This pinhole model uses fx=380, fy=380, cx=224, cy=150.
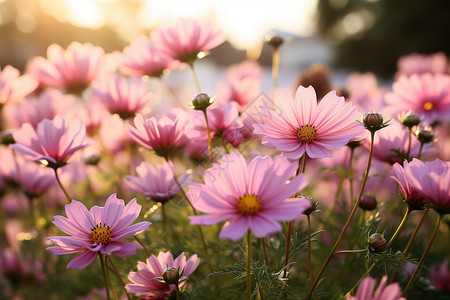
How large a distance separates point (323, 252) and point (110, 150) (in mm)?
807

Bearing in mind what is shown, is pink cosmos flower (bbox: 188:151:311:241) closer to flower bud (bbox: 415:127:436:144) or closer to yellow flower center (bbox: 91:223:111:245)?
yellow flower center (bbox: 91:223:111:245)

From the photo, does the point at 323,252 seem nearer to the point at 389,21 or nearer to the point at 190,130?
the point at 190,130

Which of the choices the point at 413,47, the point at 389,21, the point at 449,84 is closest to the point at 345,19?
the point at 389,21

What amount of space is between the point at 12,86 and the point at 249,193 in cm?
83

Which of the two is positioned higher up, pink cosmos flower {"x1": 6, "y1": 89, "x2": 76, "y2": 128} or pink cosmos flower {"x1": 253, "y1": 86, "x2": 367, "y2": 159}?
pink cosmos flower {"x1": 6, "y1": 89, "x2": 76, "y2": 128}

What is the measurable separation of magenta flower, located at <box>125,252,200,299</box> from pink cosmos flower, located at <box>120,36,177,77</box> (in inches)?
21.7

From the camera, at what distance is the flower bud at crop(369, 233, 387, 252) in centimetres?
53

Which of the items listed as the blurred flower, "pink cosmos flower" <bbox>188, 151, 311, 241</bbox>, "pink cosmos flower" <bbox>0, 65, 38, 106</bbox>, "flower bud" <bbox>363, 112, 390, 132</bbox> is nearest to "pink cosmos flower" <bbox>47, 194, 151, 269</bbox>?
"pink cosmos flower" <bbox>188, 151, 311, 241</bbox>

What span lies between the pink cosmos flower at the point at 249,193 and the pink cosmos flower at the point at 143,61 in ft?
1.81

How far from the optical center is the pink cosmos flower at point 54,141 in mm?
681

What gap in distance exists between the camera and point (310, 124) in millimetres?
607

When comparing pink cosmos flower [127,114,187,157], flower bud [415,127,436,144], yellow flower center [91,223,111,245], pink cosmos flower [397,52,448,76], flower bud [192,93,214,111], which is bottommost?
yellow flower center [91,223,111,245]

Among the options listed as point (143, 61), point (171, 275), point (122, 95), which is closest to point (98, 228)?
point (171, 275)

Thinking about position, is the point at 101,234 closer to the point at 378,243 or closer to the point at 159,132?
the point at 159,132
